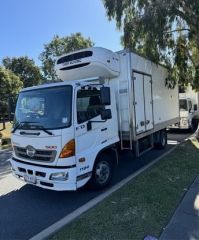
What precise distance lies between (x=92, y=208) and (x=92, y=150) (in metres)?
1.22

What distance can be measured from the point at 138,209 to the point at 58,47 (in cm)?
2402

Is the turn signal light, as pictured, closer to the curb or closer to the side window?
the side window

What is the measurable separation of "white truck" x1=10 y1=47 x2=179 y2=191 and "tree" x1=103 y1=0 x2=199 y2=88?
294cm

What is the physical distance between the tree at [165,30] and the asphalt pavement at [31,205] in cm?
553

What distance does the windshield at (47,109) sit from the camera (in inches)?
209

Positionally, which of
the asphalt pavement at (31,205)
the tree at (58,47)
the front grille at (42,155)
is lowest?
the asphalt pavement at (31,205)

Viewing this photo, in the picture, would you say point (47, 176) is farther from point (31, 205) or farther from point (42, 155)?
point (31, 205)

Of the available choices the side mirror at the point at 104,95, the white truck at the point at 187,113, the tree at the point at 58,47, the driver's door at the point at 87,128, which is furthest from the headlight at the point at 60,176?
the tree at the point at 58,47

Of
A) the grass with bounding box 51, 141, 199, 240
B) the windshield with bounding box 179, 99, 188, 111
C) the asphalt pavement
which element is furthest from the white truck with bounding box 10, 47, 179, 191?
the windshield with bounding box 179, 99, 188, 111

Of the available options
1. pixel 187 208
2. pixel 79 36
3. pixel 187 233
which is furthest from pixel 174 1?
pixel 79 36

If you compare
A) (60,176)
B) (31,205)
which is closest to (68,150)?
(60,176)

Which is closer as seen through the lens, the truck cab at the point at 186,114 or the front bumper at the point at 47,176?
the front bumper at the point at 47,176

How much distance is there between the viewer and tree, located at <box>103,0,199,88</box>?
9.97 m

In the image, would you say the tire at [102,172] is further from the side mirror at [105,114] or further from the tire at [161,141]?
the tire at [161,141]
